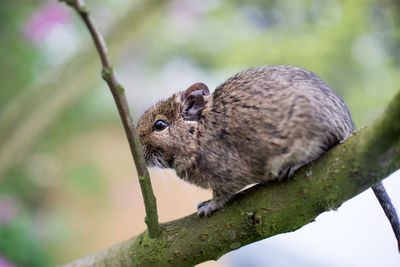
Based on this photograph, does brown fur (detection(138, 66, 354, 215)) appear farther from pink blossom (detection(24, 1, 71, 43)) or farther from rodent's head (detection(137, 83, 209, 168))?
pink blossom (detection(24, 1, 71, 43))

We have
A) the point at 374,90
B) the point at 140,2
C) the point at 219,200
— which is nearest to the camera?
the point at 219,200

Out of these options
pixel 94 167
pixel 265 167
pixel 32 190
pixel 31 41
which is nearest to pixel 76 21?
pixel 31 41

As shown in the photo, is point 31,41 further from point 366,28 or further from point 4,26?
point 366,28

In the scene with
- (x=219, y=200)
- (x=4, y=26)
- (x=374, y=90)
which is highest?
(x=4, y=26)

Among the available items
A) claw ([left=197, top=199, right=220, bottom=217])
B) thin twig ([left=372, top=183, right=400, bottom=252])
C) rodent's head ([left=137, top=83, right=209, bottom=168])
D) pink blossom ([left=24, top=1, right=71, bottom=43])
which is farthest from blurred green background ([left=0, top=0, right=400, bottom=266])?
thin twig ([left=372, top=183, right=400, bottom=252])


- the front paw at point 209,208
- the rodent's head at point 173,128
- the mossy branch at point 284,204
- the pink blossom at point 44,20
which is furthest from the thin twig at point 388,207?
the pink blossom at point 44,20

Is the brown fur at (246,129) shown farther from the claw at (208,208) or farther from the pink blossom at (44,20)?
the pink blossom at (44,20)
